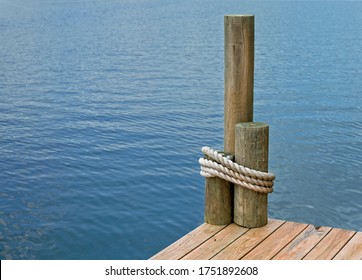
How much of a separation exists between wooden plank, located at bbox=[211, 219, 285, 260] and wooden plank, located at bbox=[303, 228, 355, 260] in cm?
46

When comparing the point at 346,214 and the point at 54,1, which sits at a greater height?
the point at 54,1

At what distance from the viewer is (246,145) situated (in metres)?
A: 6.33

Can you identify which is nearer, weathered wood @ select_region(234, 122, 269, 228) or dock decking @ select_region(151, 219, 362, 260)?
dock decking @ select_region(151, 219, 362, 260)

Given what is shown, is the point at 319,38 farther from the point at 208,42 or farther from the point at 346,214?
the point at 346,214

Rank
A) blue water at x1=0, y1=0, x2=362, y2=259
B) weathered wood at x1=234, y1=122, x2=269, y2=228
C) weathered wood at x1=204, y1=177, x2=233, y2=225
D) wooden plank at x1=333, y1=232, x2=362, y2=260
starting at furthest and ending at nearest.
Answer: blue water at x1=0, y1=0, x2=362, y2=259, weathered wood at x1=204, y1=177, x2=233, y2=225, weathered wood at x1=234, y1=122, x2=269, y2=228, wooden plank at x1=333, y1=232, x2=362, y2=260

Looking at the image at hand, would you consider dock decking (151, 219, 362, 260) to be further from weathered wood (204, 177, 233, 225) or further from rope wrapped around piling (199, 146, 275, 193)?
rope wrapped around piling (199, 146, 275, 193)

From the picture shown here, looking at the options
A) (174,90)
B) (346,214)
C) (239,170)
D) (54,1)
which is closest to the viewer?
(239,170)

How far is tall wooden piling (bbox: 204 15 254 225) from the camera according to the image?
6.39 metres

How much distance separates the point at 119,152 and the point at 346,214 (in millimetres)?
4656

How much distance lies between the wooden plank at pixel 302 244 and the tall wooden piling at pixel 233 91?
2.30 feet

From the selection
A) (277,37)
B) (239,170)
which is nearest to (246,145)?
(239,170)

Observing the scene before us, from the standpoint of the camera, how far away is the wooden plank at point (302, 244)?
5895 mm

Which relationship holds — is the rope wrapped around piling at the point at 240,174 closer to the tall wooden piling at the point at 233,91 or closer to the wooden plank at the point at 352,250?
the tall wooden piling at the point at 233,91

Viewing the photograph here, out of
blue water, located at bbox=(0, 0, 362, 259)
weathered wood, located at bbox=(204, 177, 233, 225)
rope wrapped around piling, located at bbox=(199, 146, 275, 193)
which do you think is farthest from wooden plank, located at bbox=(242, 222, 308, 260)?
blue water, located at bbox=(0, 0, 362, 259)
